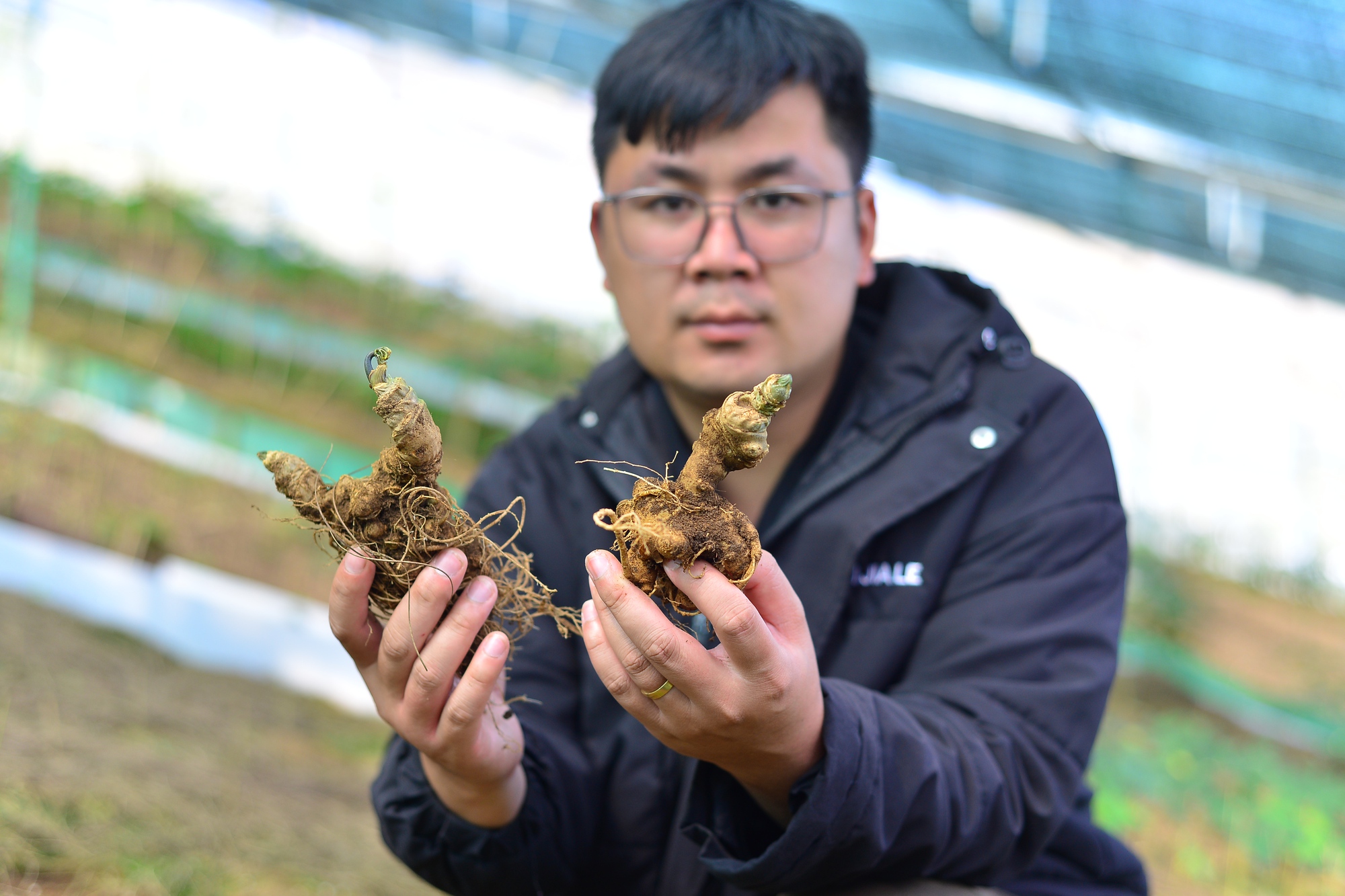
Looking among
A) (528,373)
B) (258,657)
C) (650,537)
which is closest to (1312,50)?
(650,537)

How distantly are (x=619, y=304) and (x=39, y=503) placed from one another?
473 cm

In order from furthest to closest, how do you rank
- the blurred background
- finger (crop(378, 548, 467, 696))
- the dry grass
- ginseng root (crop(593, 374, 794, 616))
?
the dry grass, the blurred background, finger (crop(378, 548, 467, 696)), ginseng root (crop(593, 374, 794, 616))

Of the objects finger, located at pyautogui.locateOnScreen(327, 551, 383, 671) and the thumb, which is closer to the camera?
the thumb

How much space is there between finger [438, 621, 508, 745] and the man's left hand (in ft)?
0.60

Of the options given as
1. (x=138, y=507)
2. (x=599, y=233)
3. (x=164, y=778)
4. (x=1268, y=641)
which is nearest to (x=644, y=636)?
(x=599, y=233)

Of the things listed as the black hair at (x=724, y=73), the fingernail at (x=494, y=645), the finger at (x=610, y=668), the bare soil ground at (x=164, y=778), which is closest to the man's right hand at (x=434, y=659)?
the fingernail at (x=494, y=645)

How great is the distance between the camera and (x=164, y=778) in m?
3.05

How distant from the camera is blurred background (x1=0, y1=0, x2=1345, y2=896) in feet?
12.0

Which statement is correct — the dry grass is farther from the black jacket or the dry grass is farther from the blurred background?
the black jacket

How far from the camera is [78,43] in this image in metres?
8.81

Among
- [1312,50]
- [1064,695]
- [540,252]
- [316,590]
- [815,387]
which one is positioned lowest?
[316,590]

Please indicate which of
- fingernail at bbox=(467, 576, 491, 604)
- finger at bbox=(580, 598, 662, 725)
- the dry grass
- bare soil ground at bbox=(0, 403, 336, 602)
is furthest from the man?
the dry grass

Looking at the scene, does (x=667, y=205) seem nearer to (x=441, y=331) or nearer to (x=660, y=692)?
(x=660, y=692)

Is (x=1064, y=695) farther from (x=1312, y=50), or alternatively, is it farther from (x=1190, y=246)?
(x=1190, y=246)
